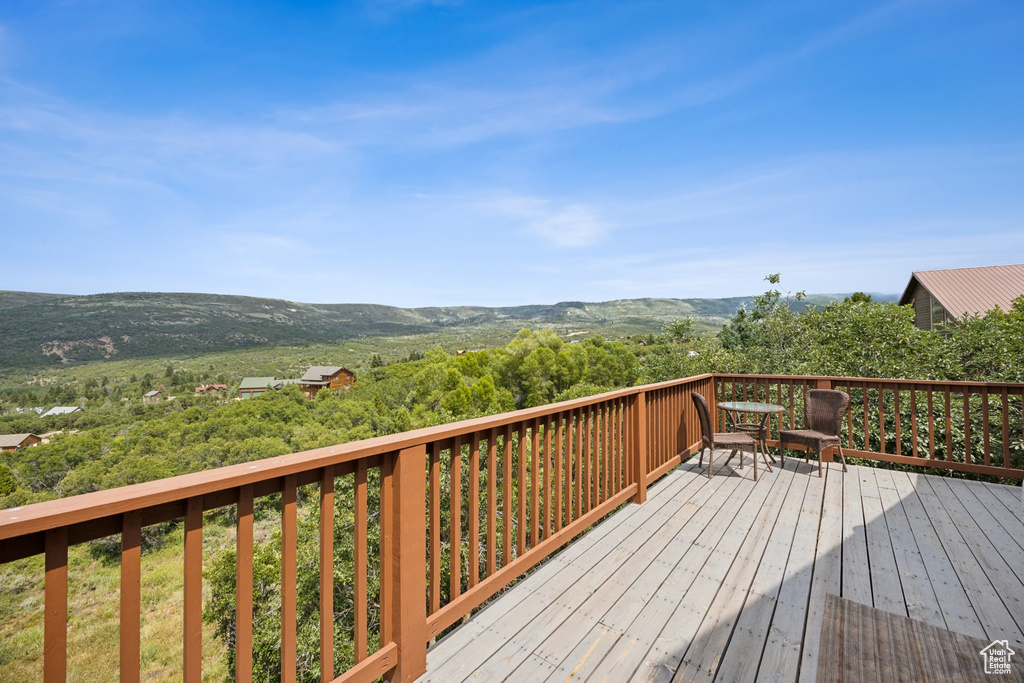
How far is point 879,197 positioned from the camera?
14.2 meters

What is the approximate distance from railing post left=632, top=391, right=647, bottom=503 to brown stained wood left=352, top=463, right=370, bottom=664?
2622 millimetres

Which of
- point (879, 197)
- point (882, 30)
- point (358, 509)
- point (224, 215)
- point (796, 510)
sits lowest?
point (796, 510)

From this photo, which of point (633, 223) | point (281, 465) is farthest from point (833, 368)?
point (633, 223)

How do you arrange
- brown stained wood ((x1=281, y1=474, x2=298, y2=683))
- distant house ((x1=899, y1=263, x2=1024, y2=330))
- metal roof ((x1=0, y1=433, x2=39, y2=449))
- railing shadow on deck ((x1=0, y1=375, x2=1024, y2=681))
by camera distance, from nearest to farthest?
railing shadow on deck ((x1=0, y1=375, x2=1024, y2=681)) → brown stained wood ((x1=281, y1=474, x2=298, y2=683)) → distant house ((x1=899, y1=263, x2=1024, y2=330)) → metal roof ((x1=0, y1=433, x2=39, y2=449))

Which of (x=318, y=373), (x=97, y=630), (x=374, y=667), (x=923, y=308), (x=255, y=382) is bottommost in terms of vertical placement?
(x=97, y=630)

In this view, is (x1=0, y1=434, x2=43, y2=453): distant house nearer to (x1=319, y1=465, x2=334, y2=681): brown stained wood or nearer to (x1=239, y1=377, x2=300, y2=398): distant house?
(x1=239, y1=377, x2=300, y2=398): distant house

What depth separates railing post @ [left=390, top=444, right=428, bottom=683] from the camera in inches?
69.1

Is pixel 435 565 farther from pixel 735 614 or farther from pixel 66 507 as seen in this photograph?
pixel 735 614

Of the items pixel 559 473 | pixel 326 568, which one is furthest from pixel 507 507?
pixel 326 568

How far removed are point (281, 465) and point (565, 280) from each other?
59.7 metres

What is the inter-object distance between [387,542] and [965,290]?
2215 cm

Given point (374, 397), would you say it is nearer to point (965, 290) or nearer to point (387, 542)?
point (965, 290)

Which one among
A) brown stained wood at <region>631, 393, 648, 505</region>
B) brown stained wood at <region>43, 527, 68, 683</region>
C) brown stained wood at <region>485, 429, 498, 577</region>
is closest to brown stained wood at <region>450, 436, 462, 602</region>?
brown stained wood at <region>485, 429, 498, 577</region>

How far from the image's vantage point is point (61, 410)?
105 ft
